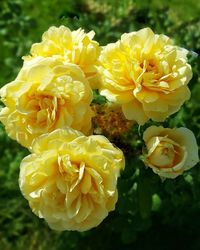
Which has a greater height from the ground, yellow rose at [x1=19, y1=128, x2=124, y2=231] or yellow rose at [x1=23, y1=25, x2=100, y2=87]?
yellow rose at [x1=23, y1=25, x2=100, y2=87]

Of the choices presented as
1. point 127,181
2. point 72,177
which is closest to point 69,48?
point 72,177

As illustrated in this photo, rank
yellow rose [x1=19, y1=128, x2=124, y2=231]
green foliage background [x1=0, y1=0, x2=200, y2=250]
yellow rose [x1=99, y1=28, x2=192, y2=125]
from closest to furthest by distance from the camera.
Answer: yellow rose [x1=19, y1=128, x2=124, y2=231] < yellow rose [x1=99, y1=28, x2=192, y2=125] < green foliage background [x1=0, y1=0, x2=200, y2=250]

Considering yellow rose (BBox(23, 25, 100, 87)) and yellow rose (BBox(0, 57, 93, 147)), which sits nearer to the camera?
yellow rose (BBox(0, 57, 93, 147))

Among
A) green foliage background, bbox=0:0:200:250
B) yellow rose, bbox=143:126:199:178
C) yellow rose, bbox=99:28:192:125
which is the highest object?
yellow rose, bbox=99:28:192:125

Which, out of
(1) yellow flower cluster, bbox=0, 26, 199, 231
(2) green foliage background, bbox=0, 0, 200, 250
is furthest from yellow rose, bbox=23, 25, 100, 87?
(2) green foliage background, bbox=0, 0, 200, 250

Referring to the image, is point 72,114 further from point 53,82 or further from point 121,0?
point 121,0

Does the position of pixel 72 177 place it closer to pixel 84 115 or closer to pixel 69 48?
pixel 84 115

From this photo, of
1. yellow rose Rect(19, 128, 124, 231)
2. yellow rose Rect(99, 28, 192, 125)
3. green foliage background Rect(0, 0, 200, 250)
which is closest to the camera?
yellow rose Rect(19, 128, 124, 231)

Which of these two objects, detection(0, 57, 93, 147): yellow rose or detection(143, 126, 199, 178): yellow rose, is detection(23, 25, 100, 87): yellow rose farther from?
detection(143, 126, 199, 178): yellow rose
